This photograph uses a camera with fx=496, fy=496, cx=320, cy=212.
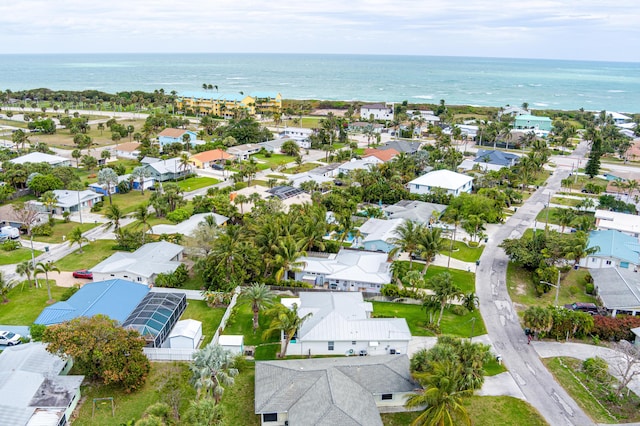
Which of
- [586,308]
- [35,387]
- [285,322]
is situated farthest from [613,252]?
[35,387]

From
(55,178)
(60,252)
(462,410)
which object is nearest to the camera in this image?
(462,410)

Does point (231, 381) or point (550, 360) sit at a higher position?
point (231, 381)

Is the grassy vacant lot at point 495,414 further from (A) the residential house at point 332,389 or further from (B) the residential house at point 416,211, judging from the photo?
(B) the residential house at point 416,211

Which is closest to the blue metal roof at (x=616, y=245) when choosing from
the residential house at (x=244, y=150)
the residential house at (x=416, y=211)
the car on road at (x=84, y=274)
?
the residential house at (x=416, y=211)

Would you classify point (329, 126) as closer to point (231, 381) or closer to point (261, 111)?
point (261, 111)

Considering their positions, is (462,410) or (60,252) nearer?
(462,410)

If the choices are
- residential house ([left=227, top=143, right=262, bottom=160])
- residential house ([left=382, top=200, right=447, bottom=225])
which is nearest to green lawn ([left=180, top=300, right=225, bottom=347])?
residential house ([left=382, top=200, right=447, bottom=225])

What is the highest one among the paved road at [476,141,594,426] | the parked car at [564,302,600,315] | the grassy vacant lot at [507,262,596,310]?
the parked car at [564,302,600,315]

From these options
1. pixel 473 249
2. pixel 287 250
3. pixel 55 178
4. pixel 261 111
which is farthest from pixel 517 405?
pixel 261 111

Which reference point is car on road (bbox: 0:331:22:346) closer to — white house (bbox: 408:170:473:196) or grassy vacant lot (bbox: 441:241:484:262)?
grassy vacant lot (bbox: 441:241:484:262)
